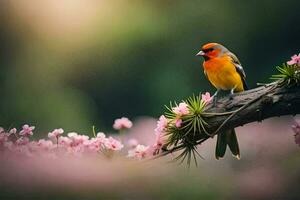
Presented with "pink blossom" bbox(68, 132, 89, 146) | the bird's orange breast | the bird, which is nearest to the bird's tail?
the bird

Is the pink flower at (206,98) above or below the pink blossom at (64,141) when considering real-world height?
below

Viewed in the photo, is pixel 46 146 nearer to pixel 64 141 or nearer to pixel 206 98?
pixel 64 141

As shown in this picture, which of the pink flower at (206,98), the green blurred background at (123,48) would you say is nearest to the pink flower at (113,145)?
the pink flower at (206,98)

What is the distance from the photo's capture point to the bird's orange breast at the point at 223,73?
258 cm

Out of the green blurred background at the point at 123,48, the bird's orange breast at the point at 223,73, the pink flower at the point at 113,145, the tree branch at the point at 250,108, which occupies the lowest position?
the tree branch at the point at 250,108

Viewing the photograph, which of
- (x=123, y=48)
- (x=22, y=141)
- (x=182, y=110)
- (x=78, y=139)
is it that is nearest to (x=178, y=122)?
(x=182, y=110)

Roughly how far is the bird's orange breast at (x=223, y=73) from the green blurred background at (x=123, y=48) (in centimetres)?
390

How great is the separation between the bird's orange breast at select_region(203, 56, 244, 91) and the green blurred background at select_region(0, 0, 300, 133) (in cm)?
A: 390

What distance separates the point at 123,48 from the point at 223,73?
4907 millimetres

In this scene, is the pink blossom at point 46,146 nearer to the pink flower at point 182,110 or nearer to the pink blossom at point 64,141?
the pink blossom at point 64,141

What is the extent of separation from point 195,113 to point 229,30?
5.16m

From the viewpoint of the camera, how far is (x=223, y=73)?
8.50 feet

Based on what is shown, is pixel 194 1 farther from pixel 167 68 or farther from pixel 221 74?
pixel 221 74

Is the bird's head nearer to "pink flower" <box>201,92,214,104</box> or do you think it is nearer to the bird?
the bird
